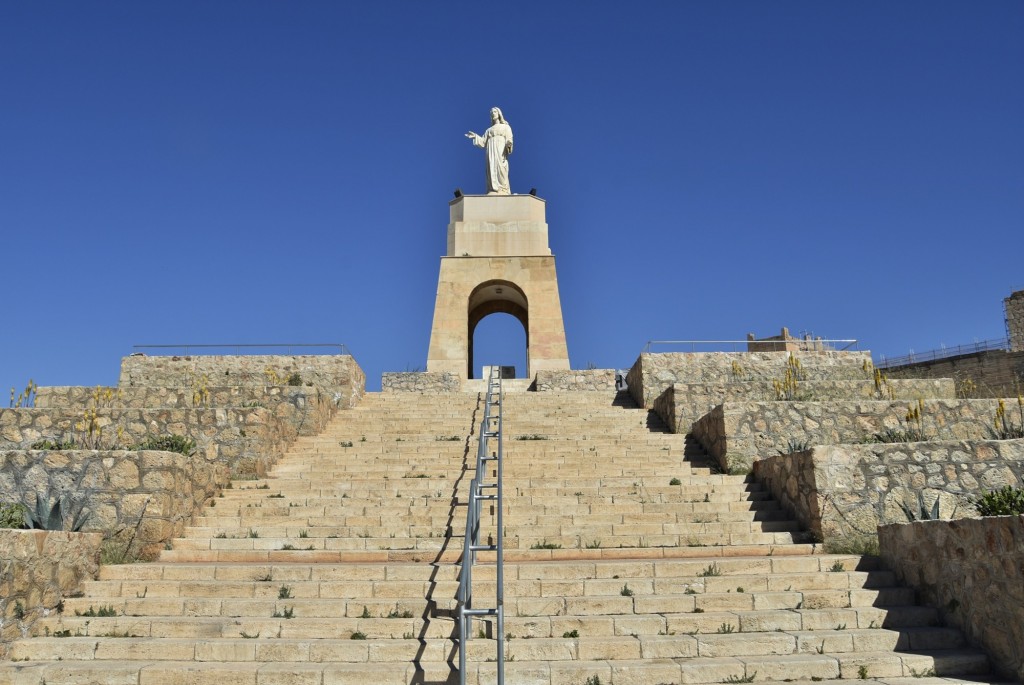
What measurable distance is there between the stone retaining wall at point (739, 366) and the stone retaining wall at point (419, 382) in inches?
158

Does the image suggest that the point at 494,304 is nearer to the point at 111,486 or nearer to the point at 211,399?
the point at 211,399

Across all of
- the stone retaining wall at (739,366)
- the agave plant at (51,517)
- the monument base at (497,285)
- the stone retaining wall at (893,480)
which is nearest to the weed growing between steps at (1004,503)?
the stone retaining wall at (893,480)

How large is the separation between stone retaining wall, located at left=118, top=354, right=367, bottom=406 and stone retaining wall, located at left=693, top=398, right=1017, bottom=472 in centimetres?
817

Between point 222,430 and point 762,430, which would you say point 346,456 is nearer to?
point 222,430

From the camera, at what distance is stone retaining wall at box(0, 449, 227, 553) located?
7.80 m

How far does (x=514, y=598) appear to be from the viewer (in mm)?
6316

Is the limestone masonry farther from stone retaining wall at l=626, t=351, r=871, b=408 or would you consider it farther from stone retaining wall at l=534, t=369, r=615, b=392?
stone retaining wall at l=534, t=369, r=615, b=392

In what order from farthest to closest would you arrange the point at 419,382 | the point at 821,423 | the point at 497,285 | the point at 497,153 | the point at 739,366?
the point at 497,153, the point at 497,285, the point at 419,382, the point at 739,366, the point at 821,423

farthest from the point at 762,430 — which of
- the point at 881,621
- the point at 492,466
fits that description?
the point at 881,621

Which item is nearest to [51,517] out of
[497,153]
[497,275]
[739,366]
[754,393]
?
[754,393]

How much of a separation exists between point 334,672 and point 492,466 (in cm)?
521

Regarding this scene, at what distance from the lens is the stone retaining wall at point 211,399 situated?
12406mm

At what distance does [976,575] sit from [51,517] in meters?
7.60

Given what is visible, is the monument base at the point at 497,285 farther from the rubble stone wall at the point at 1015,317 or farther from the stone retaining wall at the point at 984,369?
the rubble stone wall at the point at 1015,317
